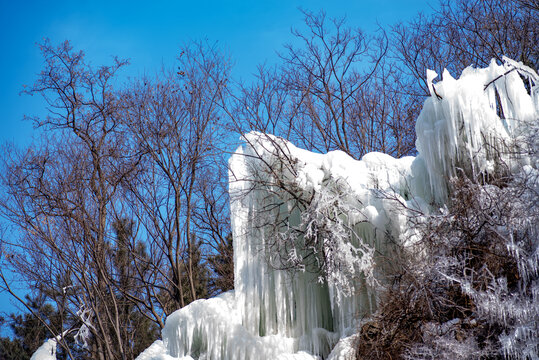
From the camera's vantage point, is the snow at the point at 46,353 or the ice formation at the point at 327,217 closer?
the ice formation at the point at 327,217

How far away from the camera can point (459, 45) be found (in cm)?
1642

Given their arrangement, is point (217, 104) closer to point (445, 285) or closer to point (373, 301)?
point (373, 301)

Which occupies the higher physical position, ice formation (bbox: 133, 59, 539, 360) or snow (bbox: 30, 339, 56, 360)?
ice formation (bbox: 133, 59, 539, 360)

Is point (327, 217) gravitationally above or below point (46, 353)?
above

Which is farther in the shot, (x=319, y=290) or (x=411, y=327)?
(x=319, y=290)

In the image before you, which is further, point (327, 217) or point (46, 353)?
point (46, 353)

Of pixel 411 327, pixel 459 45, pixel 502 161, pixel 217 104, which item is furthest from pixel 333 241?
pixel 459 45

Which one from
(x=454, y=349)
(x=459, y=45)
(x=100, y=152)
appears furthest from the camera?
(x=459, y=45)

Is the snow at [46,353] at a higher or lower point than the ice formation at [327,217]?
lower

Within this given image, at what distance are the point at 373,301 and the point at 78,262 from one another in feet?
18.8

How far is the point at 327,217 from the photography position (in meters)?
8.52

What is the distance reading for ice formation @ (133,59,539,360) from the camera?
8.19 metres

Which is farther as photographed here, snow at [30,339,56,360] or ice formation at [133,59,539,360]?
snow at [30,339,56,360]

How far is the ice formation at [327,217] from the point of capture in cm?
819
